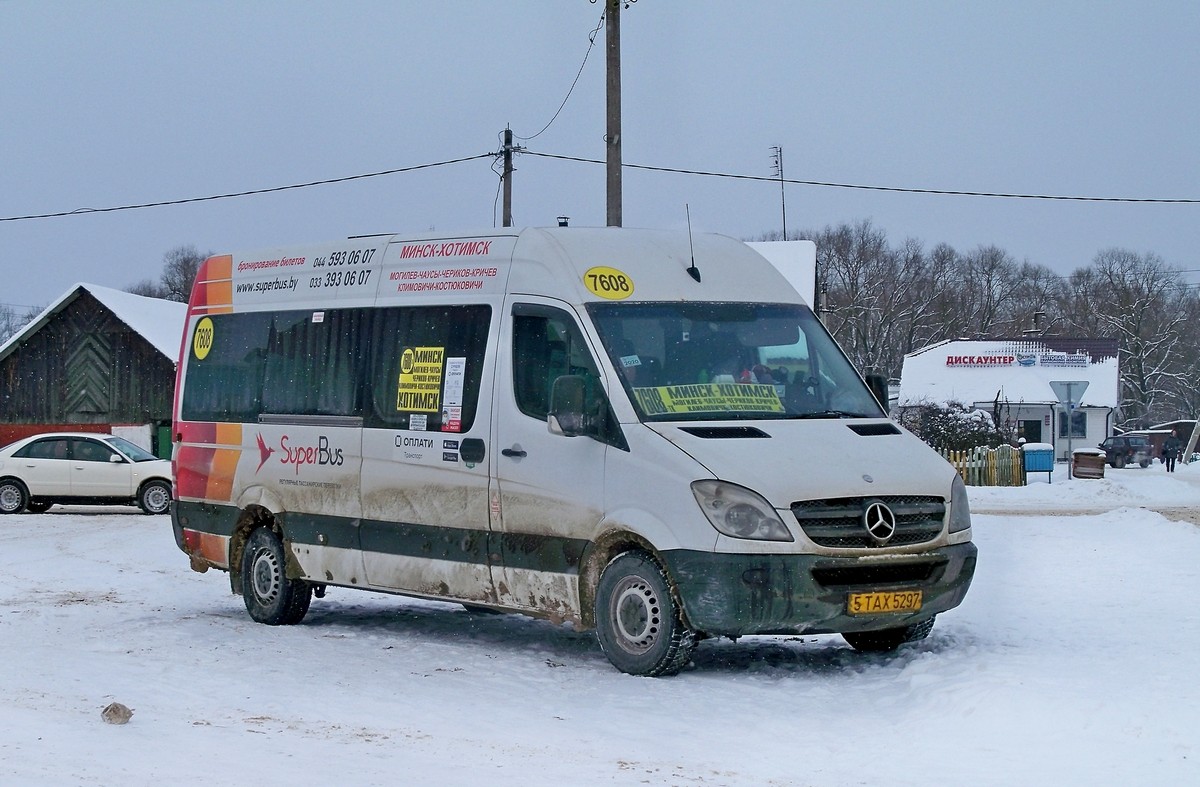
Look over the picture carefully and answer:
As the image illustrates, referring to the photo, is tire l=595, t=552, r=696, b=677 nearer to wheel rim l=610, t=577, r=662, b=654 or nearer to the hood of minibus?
wheel rim l=610, t=577, r=662, b=654

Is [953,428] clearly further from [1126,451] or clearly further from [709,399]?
[709,399]

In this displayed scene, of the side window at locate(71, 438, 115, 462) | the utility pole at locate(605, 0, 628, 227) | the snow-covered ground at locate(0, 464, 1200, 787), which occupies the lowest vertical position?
the snow-covered ground at locate(0, 464, 1200, 787)

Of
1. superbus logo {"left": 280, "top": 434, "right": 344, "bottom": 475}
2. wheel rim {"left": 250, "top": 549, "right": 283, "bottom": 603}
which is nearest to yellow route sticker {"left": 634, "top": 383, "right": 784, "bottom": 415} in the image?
superbus logo {"left": 280, "top": 434, "right": 344, "bottom": 475}

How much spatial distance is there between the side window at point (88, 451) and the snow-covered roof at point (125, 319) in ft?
57.3

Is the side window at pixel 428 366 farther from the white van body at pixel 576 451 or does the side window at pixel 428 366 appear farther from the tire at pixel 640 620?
the tire at pixel 640 620

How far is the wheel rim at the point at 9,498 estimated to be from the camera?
28469 mm

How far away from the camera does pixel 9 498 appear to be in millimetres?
28484

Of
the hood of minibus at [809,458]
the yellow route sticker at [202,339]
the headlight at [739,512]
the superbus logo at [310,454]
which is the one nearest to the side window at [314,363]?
the superbus logo at [310,454]

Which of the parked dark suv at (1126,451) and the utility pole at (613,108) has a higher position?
the utility pole at (613,108)

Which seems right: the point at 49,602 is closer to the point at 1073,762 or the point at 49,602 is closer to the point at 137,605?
the point at 137,605

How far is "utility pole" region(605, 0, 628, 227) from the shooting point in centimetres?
2148

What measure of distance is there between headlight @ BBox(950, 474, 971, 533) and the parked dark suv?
56.4 m

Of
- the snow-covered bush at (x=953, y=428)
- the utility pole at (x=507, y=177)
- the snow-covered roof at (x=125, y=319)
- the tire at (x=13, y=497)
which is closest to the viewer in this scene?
the tire at (x=13, y=497)

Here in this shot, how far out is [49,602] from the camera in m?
12.7
